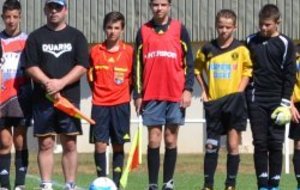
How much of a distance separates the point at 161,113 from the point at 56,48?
1.53 meters

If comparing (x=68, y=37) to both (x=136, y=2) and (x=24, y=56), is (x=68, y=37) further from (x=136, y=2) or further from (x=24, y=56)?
(x=136, y=2)

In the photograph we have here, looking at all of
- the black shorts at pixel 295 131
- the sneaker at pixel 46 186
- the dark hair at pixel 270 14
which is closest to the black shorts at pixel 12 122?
the sneaker at pixel 46 186

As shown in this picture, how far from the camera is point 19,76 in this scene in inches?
571

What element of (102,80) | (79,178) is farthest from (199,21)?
(102,80)

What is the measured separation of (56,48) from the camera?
45.0ft

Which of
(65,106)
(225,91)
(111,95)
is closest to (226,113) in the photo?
(225,91)

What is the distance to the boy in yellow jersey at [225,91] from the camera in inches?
564

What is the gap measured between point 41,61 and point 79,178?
5.25m

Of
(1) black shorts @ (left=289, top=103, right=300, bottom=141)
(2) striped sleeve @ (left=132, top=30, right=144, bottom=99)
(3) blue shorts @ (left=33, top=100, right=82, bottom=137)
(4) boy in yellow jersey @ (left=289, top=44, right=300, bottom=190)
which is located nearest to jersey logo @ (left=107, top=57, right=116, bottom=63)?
(2) striped sleeve @ (left=132, top=30, right=144, bottom=99)

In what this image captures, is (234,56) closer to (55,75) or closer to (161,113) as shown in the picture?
(161,113)

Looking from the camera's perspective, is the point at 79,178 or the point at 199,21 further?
the point at 199,21

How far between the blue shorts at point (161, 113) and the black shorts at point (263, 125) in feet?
3.21

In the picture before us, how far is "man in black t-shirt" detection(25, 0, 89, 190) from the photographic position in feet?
44.8

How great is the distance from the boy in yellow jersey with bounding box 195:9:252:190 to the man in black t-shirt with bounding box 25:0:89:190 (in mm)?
1696
